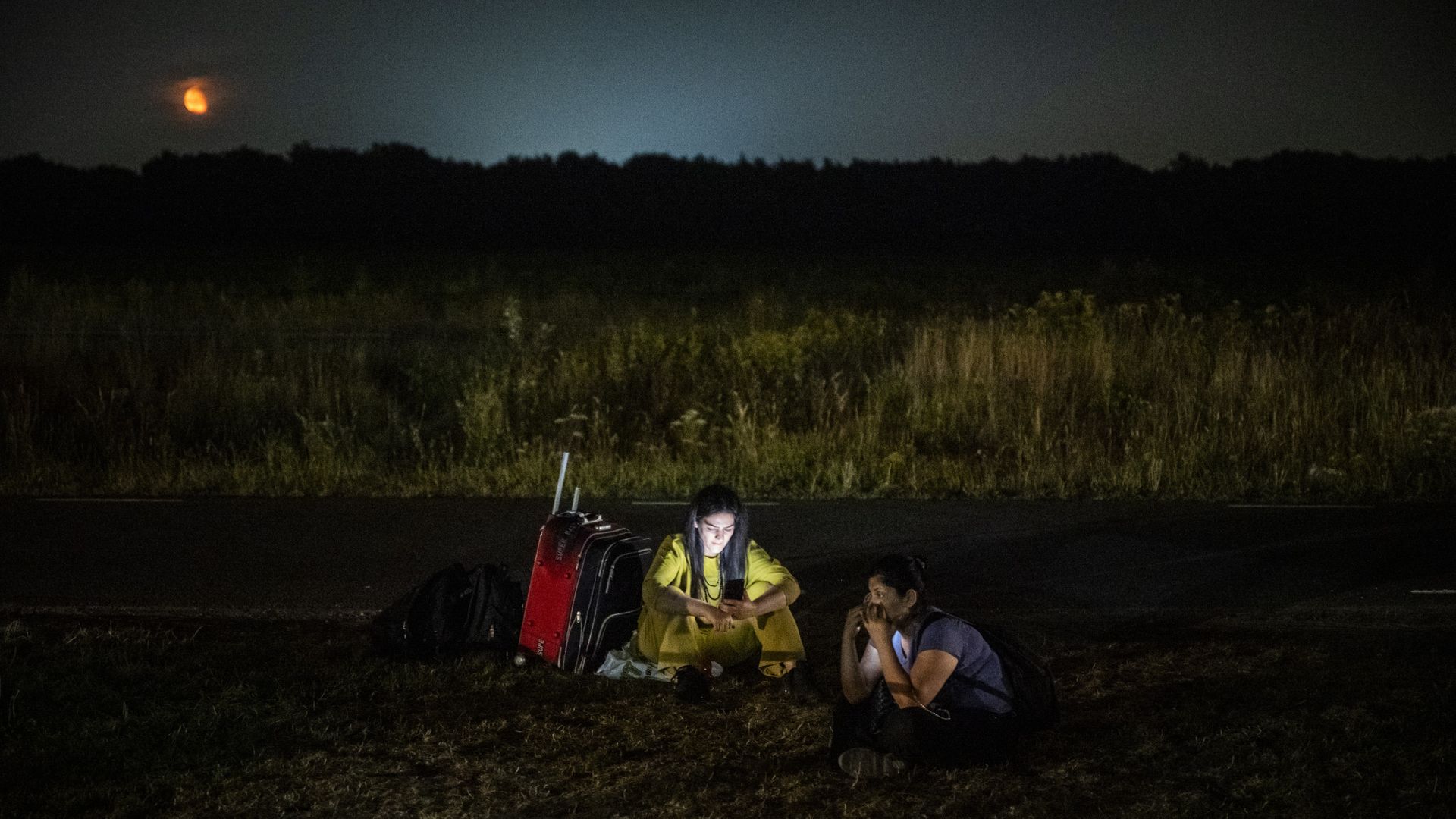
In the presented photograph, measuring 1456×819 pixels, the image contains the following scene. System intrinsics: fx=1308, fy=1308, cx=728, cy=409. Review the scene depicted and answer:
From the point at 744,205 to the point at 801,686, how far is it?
93059mm

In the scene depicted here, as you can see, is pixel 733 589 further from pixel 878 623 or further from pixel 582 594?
pixel 878 623

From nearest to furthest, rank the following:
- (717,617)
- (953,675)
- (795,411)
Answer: (953,675) < (717,617) < (795,411)

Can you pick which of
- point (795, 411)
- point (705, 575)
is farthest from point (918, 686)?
point (795, 411)

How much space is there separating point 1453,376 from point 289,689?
36.1 ft

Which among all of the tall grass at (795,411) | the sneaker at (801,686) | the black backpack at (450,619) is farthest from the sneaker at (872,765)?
the tall grass at (795,411)

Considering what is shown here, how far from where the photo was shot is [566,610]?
5.71 metres

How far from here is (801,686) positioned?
5383mm

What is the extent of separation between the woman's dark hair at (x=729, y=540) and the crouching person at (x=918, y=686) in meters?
0.92

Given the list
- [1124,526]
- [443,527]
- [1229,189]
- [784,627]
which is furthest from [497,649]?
[1229,189]

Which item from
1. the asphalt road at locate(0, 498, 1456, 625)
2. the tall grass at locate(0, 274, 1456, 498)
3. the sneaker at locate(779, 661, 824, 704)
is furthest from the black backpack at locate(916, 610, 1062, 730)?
the tall grass at locate(0, 274, 1456, 498)

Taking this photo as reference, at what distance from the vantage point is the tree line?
6762 cm

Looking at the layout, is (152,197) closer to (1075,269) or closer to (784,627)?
(1075,269)

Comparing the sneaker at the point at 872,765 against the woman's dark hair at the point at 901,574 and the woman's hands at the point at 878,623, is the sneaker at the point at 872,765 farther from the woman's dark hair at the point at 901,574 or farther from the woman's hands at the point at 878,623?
the woman's dark hair at the point at 901,574

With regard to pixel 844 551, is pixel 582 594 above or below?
above
